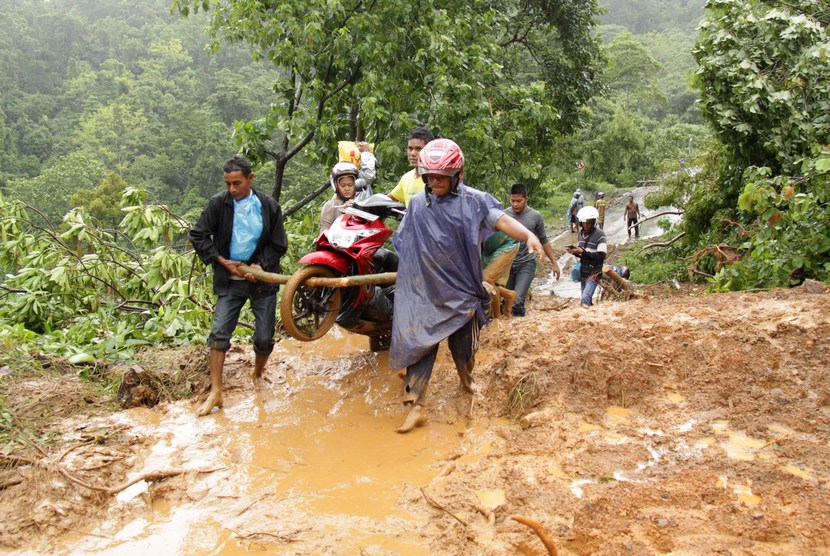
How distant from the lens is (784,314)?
4688mm

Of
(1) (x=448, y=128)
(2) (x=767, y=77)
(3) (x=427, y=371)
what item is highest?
(2) (x=767, y=77)

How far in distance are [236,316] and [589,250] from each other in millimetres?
4572

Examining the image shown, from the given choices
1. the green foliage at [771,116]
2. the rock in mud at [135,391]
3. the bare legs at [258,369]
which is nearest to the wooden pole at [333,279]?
the bare legs at [258,369]

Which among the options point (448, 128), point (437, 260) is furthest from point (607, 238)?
point (437, 260)

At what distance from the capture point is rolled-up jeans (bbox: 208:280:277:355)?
4.57 meters

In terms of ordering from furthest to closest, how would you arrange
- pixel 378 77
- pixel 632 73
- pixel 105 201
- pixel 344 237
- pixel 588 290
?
pixel 632 73
pixel 105 201
pixel 378 77
pixel 588 290
pixel 344 237

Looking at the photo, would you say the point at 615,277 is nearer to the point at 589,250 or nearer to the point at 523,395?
the point at 589,250

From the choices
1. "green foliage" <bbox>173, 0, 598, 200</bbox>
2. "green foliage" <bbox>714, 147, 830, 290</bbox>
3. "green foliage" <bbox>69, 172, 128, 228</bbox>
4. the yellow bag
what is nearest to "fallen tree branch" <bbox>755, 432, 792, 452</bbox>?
"green foliage" <bbox>714, 147, 830, 290</bbox>

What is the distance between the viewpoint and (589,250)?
7758mm

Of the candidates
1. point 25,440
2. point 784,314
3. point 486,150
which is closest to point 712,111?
point 486,150

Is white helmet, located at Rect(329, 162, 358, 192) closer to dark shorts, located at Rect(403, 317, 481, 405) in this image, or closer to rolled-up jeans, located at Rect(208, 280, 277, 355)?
rolled-up jeans, located at Rect(208, 280, 277, 355)

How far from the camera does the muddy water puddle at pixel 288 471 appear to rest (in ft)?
9.84

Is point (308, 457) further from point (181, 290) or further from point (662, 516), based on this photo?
point (181, 290)

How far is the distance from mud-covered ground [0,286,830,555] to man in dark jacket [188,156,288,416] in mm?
463
